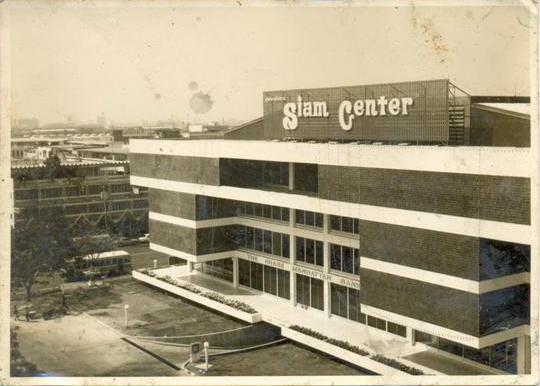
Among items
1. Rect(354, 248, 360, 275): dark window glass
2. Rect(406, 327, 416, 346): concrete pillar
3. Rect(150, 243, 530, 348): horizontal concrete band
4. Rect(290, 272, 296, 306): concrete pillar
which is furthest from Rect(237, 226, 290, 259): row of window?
Rect(406, 327, 416, 346): concrete pillar

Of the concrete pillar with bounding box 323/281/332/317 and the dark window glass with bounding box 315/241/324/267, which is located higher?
the dark window glass with bounding box 315/241/324/267

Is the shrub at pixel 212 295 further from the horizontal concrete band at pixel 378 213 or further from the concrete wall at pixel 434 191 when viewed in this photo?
the concrete wall at pixel 434 191

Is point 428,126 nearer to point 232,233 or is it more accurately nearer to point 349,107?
point 349,107

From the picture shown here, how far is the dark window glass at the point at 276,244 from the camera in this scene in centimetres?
3029

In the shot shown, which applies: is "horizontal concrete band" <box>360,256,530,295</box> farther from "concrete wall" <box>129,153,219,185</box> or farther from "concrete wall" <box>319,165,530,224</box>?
"concrete wall" <box>129,153,219,185</box>

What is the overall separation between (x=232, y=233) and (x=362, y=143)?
37.2ft

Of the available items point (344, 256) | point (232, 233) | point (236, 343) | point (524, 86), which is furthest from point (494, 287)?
point (232, 233)

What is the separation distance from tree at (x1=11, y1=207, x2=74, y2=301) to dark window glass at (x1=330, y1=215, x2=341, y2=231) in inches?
440

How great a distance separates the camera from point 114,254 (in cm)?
3591

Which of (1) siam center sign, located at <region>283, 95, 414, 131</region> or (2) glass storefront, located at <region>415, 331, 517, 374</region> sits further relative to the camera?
(1) siam center sign, located at <region>283, 95, 414, 131</region>

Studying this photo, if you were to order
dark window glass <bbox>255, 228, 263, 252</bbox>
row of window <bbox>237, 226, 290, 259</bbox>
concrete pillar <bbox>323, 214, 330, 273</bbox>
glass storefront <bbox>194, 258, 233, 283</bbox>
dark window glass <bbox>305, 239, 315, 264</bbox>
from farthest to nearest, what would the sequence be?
1. glass storefront <bbox>194, 258, 233, 283</bbox>
2. dark window glass <bbox>255, 228, 263, 252</bbox>
3. row of window <bbox>237, 226, 290, 259</bbox>
4. dark window glass <bbox>305, 239, 315, 264</bbox>
5. concrete pillar <bbox>323, 214, 330, 273</bbox>

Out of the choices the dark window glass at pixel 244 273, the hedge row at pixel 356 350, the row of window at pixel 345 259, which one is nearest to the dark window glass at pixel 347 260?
the row of window at pixel 345 259

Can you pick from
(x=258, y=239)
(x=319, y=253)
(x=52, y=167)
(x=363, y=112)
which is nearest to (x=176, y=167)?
(x=258, y=239)

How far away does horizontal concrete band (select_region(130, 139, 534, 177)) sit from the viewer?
18.6 meters
